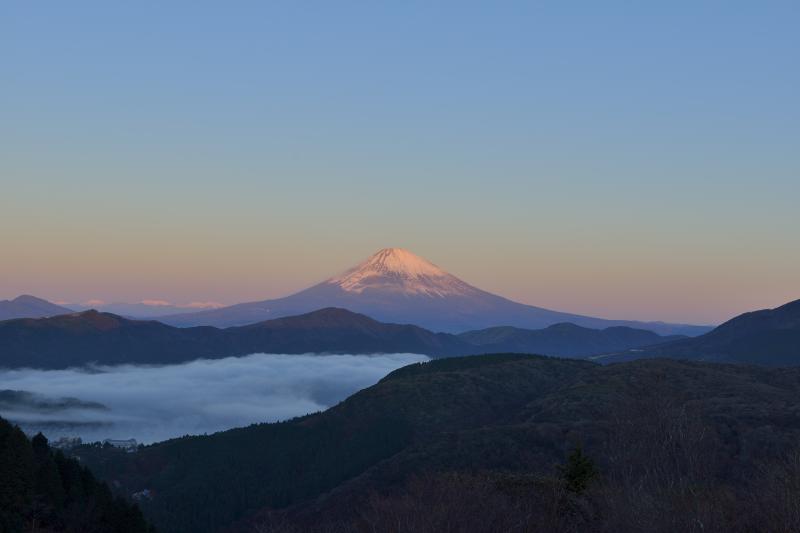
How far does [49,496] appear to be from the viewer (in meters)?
96.4

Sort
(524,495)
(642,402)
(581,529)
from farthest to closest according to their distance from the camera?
(642,402) < (524,495) < (581,529)

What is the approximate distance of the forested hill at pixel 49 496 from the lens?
278 feet

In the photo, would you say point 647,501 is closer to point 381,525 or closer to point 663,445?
point 381,525

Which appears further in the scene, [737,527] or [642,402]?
[642,402]

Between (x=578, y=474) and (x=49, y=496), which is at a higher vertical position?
(x=578, y=474)

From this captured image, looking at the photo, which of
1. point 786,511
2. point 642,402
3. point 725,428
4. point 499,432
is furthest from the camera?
point 499,432

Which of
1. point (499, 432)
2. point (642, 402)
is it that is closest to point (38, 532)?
Result: point (642, 402)

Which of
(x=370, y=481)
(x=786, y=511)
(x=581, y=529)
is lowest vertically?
(x=370, y=481)

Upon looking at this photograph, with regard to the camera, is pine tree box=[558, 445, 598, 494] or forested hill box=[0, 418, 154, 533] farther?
forested hill box=[0, 418, 154, 533]

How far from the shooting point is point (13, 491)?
278ft

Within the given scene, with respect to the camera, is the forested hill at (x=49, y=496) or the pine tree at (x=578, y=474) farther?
the forested hill at (x=49, y=496)

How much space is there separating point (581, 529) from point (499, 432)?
430 ft

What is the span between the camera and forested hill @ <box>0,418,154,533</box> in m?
84.9

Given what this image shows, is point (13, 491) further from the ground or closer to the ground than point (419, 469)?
further from the ground
